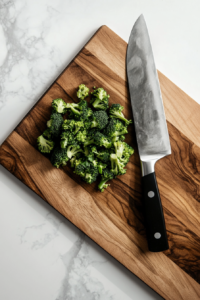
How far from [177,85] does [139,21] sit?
545 millimetres

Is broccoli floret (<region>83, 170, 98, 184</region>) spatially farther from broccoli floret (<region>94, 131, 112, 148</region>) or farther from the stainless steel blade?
the stainless steel blade

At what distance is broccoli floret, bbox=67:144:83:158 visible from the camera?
147 cm

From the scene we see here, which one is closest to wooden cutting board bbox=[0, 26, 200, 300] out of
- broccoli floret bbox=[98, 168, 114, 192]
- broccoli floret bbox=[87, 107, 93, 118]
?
broccoli floret bbox=[98, 168, 114, 192]

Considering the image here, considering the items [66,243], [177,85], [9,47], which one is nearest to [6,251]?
[66,243]

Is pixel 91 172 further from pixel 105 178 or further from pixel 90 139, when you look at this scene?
pixel 90 139

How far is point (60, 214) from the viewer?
5.46ft

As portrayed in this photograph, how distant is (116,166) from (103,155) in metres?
0.11

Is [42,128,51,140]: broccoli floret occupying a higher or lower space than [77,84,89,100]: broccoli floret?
lower

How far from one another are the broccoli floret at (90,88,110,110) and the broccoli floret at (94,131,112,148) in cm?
19

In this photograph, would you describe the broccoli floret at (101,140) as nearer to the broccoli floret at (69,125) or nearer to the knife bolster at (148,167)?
the broccoli floret at (69,125)

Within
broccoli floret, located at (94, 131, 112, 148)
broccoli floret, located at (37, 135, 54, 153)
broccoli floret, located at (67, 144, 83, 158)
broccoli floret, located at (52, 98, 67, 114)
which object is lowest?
broccoli floret, located at (37, 135, 54, 153)

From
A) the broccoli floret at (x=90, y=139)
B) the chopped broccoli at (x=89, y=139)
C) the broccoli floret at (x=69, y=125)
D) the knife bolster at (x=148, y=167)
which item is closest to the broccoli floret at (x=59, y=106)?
the chopped broccoli at (x=89, y=139)

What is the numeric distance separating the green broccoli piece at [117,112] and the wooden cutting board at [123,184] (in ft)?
0.26

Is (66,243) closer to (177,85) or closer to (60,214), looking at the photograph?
(60,214)
